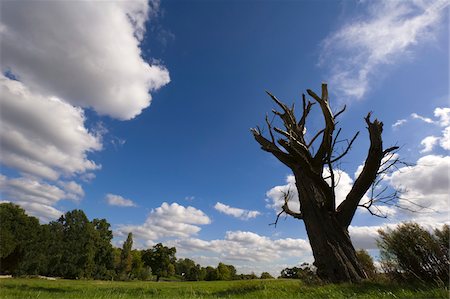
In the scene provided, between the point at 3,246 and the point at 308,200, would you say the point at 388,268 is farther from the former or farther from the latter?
the point at 3,246

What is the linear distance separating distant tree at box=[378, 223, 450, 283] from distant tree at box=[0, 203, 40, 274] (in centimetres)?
6244

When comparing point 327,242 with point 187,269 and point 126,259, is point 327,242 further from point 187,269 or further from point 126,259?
point 187,269

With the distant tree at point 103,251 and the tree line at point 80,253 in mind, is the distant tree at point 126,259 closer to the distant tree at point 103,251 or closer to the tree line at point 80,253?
the tree line at point 80,253

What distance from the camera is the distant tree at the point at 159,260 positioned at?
92.3m

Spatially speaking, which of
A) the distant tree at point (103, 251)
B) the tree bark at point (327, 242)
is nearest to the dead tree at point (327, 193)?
the tree bark at point (327, 242)

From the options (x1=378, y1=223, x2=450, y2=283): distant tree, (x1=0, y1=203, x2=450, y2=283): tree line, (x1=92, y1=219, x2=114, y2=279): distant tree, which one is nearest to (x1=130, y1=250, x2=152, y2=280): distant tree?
(x1=0, y1=203, x2=450, y2=283): tree line

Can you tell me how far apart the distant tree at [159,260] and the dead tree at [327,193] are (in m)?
86.3

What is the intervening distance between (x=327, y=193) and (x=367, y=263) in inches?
→ 205

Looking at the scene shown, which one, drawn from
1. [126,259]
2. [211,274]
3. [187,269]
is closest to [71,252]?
[126,259]

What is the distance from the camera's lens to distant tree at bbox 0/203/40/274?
54.5 metres

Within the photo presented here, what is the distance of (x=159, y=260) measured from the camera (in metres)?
92.9

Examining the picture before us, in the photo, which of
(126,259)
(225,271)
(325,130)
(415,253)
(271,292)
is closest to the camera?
(415,253)

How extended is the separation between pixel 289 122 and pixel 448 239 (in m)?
9.30

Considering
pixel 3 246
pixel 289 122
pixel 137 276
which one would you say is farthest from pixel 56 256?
pixel 289 122
